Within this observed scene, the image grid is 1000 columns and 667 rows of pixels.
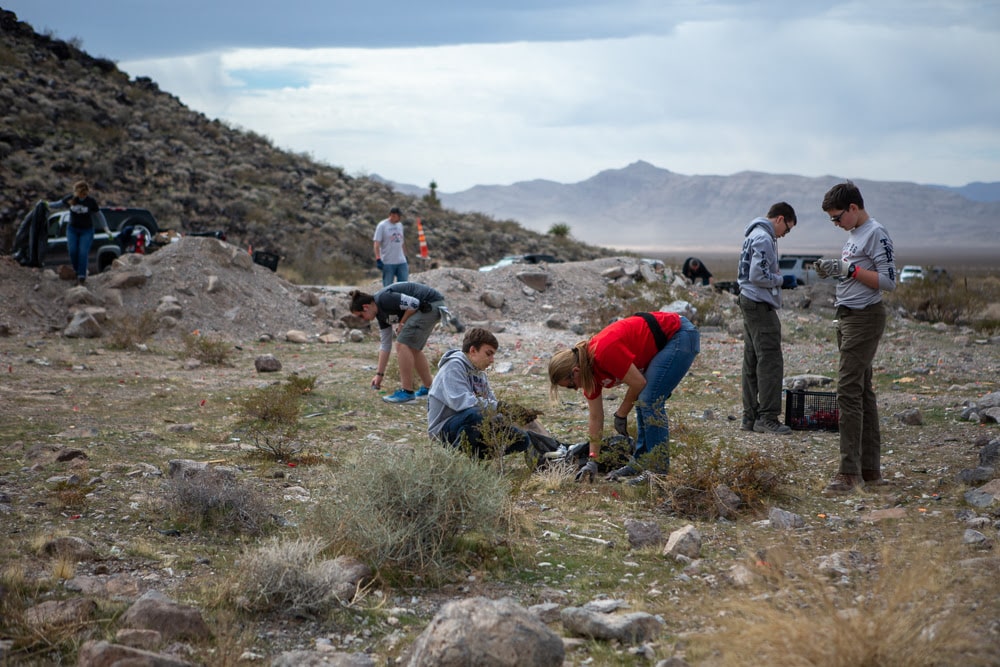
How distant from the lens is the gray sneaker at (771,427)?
23.3 feet

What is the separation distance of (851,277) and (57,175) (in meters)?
27.8

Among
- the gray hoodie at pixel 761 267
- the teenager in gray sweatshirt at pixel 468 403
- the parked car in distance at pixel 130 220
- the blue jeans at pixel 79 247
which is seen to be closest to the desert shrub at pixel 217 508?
the teenager in gray sweatshirt at pixel 468 403

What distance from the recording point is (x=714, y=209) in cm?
16262

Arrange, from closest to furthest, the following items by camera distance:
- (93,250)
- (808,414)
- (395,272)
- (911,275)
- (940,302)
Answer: (808,414) → (395,272) → (940,302) → (93,250) → (911,275)

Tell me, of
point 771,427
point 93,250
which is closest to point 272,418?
point 771,427

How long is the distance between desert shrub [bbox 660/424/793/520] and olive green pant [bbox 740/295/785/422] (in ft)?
5.48

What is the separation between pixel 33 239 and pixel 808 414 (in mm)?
13363

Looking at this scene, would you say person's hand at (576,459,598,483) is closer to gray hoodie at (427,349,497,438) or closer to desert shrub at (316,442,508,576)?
gray hoodie at (427,349,497,438)

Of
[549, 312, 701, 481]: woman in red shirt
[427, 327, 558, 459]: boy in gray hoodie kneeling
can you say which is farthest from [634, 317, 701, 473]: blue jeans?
[427, 327, 558, 459]: boy in gray hoodie kneeling

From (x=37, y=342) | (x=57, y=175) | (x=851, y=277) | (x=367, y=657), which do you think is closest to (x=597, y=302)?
(x=37, y=342)

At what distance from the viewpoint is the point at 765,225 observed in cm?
705

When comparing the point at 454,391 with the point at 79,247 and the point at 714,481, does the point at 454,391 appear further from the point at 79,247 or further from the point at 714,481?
the point at 79,247

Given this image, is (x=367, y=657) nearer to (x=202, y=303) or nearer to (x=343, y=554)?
(x=343, y=554)

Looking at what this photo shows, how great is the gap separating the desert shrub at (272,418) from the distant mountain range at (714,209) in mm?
125903
